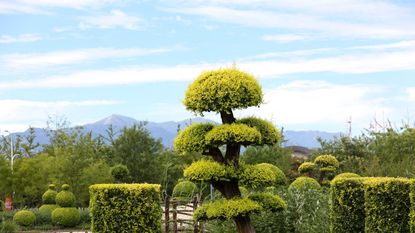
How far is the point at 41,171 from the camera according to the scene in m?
27.7

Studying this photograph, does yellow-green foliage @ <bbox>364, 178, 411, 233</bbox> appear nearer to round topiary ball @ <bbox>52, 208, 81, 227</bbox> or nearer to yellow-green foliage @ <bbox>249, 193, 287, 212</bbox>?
yellow-green foliage @ <bbox>249, 193, 287, 212</bbox>

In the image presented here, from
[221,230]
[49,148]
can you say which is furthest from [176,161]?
[221,230]

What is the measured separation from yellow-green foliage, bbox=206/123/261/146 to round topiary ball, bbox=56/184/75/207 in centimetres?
1074

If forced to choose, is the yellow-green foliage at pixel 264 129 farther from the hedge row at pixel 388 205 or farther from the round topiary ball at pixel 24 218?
the round topiary ball at pixel 24 218

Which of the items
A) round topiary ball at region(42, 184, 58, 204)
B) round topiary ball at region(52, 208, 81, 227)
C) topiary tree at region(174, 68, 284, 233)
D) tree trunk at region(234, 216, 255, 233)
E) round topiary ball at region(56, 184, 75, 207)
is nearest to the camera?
topiary tree at region(174, 68, 284, 233)

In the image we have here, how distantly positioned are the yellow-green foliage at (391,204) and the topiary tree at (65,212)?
12.9 metres

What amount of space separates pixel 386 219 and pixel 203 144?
12.3 ft

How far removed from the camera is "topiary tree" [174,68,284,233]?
13164 millimetres

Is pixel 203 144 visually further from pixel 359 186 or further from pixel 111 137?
pixel 111 137

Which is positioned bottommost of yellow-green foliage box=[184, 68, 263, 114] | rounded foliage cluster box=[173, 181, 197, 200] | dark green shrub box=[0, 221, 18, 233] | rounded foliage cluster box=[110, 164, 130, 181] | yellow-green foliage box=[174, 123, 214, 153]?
dark green shrub box=[0, 221, 18, 233]

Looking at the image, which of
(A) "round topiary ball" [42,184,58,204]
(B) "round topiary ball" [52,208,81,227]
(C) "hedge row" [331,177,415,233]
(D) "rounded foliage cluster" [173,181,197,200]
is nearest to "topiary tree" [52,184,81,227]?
(B) "round topiary ball" [52,208,81,227]

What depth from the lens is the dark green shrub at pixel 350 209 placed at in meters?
13.2

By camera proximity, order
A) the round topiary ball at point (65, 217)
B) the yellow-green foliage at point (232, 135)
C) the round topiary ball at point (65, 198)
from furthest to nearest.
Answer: the round topiary ball at point (65, 198) < the round topiary ball at point (65, 217) < the yellow-green foliage at point (232, 135)

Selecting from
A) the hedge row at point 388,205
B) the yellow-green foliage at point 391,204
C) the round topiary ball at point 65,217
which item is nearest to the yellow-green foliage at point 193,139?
the hedge row at point 388,205
